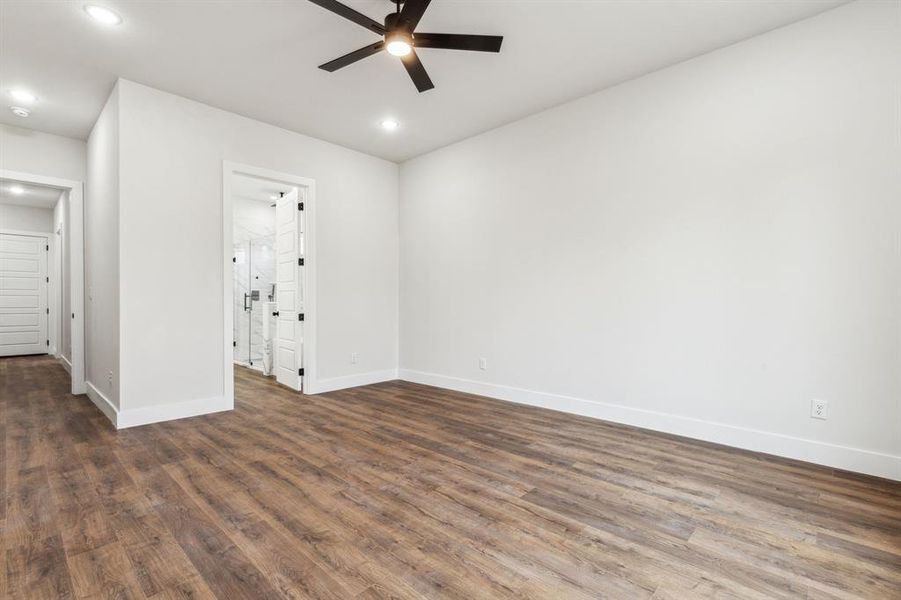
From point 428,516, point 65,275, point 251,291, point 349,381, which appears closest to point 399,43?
point 428,516

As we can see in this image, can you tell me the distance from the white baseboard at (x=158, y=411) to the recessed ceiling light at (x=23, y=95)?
289 cm

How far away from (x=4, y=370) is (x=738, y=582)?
9472 mm

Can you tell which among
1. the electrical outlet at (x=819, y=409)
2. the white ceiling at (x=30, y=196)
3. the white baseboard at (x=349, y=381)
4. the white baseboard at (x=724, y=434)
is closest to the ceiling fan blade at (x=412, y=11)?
the white baseboard at (x=724, y=434)

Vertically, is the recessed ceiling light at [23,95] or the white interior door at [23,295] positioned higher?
the recessed ceiling light at [23,95]

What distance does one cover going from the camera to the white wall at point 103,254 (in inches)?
142

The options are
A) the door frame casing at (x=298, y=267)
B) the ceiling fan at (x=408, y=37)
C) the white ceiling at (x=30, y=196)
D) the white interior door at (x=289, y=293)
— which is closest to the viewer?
the ceiling fan at (x=408, y=37)

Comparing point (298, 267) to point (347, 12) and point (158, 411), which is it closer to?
point (158, 411)

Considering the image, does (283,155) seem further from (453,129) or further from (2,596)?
(2,596)

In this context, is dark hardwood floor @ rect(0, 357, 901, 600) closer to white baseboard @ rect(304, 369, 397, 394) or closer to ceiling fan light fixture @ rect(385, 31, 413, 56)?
white baseboard @ rect(304, 369, 397, 394)

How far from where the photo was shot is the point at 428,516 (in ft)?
6.88

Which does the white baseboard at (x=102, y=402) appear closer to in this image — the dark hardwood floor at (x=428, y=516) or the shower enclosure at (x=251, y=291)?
the dark hardwood floor at (x=428, y=516)

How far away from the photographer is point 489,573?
65.2 inches

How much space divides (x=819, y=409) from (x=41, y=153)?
771cm

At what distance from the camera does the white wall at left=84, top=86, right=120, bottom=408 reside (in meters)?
3.62
